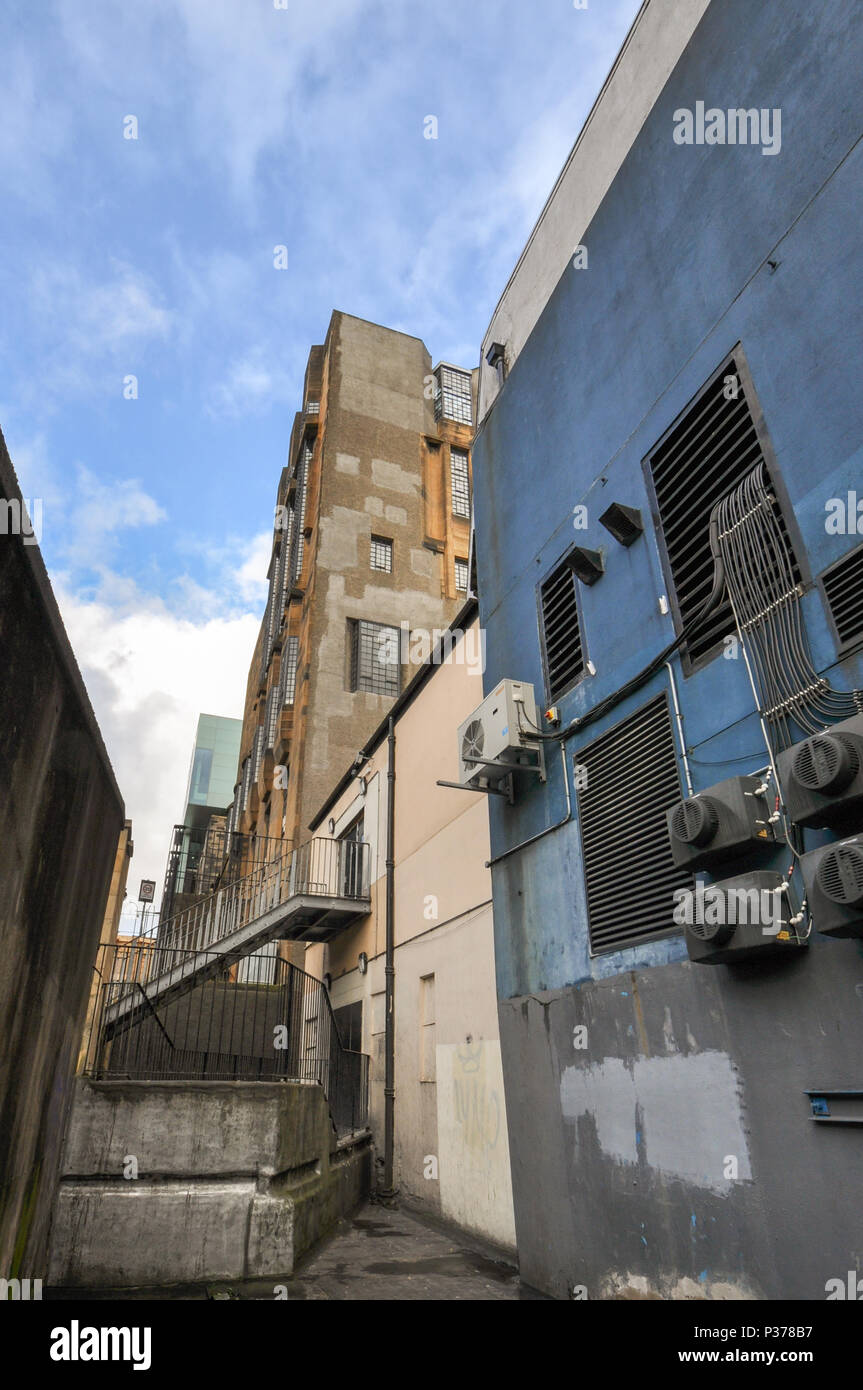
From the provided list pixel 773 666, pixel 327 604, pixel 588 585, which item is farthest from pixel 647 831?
pixel 327 604

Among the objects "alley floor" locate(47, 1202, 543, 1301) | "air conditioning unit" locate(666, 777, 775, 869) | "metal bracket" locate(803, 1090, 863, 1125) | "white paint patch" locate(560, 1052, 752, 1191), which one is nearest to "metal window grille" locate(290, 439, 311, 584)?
"alley floor" locate(47, 1202, 543, 1301)

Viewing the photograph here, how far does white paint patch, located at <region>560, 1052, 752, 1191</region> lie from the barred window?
18.1 metres

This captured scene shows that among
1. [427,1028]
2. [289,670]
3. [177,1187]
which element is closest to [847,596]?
[177,1187]

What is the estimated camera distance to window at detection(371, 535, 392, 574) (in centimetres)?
2447

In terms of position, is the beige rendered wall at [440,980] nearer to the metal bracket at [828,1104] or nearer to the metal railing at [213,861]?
the metal bracket at [828,1104]

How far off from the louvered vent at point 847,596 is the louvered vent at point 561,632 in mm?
2943

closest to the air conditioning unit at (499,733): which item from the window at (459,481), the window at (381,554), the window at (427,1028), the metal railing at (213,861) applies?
the window at (427,1028)

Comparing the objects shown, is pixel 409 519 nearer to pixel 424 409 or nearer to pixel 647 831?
pixel 424 409

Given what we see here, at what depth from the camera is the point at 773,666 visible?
5.15 m

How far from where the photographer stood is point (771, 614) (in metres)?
5.21

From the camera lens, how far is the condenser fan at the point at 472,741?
827cm

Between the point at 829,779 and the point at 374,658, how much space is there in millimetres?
19346

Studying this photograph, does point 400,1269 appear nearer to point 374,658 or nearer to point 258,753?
point 374,658

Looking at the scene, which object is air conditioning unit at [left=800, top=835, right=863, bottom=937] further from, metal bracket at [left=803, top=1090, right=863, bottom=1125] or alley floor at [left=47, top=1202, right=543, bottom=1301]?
alley floor at [left=47, top=1202, right=543, bottom=1301]
